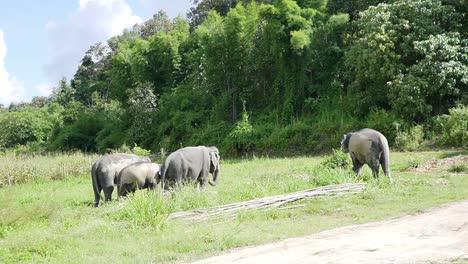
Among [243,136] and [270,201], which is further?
[243,136]

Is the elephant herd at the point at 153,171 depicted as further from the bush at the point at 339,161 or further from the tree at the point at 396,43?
the tree at the point at 396,43

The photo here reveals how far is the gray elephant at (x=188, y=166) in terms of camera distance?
1299cm

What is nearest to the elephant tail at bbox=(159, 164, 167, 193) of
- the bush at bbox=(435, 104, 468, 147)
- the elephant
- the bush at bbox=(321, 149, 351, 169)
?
the elephant

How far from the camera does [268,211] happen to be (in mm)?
9906

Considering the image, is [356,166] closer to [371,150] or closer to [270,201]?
[371,150]

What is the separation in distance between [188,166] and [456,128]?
12342 mm

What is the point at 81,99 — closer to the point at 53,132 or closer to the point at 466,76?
the point at 53,132

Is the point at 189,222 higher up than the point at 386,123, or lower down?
lower down

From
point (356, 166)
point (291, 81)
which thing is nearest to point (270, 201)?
point (356, 166)

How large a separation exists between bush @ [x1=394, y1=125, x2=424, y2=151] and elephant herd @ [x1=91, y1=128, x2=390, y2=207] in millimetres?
8592

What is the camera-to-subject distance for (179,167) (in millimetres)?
13070

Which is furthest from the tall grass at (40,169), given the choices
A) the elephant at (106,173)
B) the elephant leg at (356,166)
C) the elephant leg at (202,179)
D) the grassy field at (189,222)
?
the elephant leg at (356,166)

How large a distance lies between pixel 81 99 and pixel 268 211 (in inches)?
2084

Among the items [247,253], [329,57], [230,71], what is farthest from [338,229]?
[230,71]
